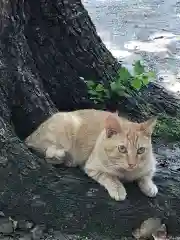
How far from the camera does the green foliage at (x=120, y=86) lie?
186 inches

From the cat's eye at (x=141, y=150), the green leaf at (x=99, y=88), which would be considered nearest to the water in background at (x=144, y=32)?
the green leaf at (x=99, y=88)

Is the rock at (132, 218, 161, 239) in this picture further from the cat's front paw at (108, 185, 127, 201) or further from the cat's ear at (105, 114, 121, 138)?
the cat's ear at (105, 114, 121, 138)

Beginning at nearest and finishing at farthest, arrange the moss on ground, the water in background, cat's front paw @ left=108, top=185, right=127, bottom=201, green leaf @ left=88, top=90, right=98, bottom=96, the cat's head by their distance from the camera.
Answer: the cat's head
cat's front paw @ left=108, top=185, right=127, bottom=201
green leaf @ left=88, top=90, right=98, bottom=96
the moss on ground
the water in background

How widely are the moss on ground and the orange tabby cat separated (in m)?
1.02

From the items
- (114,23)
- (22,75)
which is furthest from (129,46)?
(22,75)

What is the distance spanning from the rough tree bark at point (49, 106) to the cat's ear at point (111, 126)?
0.38 m

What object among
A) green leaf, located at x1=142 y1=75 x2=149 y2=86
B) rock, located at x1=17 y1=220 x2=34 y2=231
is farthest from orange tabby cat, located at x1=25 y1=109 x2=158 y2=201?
green leaf, located at x1=142 y1=75 x2=149 y2=86

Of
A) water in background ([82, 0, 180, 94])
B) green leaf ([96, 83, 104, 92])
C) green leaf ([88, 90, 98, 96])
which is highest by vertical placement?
green leaf ([96, 83, 104, 92])

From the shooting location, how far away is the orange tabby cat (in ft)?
11.5

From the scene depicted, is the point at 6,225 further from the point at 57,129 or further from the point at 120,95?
the point at 120,95

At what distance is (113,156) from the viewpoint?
11.6ft

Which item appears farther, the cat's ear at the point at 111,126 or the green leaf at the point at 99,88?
the green leaf at the point at 99,88

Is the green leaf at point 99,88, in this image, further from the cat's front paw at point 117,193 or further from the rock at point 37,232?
the rock at point 37,232

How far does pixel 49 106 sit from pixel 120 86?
80 cm
